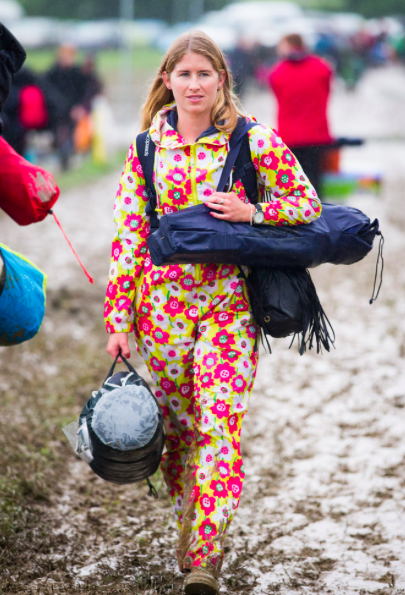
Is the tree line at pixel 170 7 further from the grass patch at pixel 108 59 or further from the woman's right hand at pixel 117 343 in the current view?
the woman's right hand at pixel 117 343

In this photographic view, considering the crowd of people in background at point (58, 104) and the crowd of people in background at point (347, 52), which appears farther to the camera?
the crowd of people in background at point (347, 52)

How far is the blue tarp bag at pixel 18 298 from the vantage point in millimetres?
2916

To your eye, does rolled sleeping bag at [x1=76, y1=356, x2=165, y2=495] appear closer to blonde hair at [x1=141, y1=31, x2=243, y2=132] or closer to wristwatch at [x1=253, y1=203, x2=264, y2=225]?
wristwatch at [x1=253, y1=203, x2=264, y2=225]

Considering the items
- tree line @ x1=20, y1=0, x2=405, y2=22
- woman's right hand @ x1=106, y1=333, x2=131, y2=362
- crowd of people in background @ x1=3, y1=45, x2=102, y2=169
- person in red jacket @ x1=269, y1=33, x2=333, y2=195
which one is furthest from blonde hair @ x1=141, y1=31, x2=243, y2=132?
tree line @ x1=20, y1=0, x2=405, y2=22

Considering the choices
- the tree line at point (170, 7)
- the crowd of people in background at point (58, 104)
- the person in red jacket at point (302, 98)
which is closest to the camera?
the person in red jacket at point (302, 98)

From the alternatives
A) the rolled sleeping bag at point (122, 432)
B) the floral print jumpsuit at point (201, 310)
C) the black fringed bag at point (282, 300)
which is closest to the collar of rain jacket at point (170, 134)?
the floral print jumpsuit at point (201, 310)

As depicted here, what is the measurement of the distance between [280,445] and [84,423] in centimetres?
202

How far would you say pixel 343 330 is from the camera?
665 centimetres

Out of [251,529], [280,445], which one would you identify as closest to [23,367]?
[280,445]

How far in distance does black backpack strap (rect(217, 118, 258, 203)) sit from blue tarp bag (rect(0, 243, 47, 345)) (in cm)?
84

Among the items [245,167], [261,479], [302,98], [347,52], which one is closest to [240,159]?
[245,167]

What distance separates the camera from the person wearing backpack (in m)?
2.75

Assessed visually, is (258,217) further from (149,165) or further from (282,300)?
(149,165)

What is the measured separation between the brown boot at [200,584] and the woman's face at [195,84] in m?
1.60
